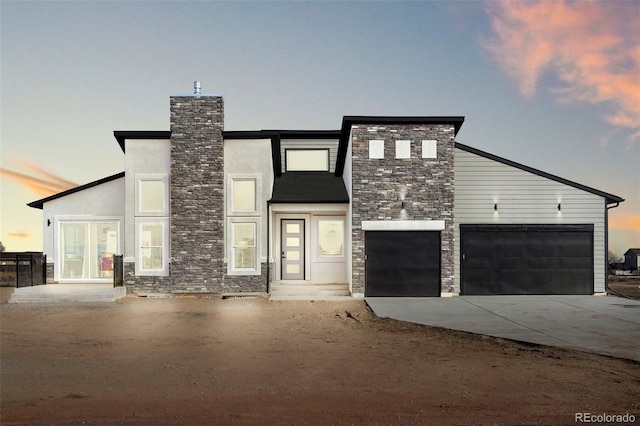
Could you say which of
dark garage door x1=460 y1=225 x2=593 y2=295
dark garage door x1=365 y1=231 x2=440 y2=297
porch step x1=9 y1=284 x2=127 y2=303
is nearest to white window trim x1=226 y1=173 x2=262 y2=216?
dark garage door x1=365 y1=231 x2=440 y2=297

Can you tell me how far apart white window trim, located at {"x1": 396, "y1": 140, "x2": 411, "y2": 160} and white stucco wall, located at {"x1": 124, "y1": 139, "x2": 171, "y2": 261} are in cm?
825

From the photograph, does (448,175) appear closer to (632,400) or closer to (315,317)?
(315,317)

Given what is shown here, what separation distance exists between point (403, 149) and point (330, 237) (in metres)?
4.62

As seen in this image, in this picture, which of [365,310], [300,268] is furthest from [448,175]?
[300,268]

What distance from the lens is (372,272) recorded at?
1497 cm

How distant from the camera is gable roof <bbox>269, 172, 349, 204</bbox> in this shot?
53.5 ft

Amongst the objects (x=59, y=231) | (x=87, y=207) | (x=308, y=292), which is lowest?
(x=308, y=292)

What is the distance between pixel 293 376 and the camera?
6.39 meters

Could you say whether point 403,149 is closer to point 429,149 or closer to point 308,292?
point 429,149

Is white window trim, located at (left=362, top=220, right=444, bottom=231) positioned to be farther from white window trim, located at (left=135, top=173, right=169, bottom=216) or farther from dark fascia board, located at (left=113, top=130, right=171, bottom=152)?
dark fascia board, located at (left=113, top=130, right=171, bottom=152)

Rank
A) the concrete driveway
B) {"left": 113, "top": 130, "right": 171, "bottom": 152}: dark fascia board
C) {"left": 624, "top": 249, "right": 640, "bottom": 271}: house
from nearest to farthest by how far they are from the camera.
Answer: the concrete driveway < {"left": 113, "top": 130, "right": 171, "bottom": 152}: dark fascia board < {"left": 624, "top": 249, "right": 640, "bottom": 271}: house

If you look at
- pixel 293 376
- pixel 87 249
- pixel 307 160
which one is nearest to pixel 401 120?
pixel 307 160

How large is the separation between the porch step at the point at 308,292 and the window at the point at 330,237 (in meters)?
1.66

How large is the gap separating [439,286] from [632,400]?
9.58 metres
